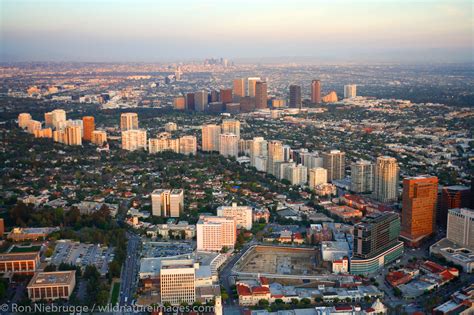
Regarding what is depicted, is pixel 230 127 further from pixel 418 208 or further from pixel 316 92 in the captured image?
pixel 316 92

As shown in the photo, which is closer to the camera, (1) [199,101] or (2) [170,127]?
(2) [170,127]

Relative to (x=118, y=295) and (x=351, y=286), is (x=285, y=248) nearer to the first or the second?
(x=351, y=286)

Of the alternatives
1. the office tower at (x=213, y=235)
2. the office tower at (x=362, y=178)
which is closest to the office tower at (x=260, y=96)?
the office tower at (x=362, y=178)

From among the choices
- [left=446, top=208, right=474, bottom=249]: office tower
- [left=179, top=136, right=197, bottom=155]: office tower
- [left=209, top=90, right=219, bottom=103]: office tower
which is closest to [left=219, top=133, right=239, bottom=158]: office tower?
[left=179, top=136, right=197, bottom=155]: office tower

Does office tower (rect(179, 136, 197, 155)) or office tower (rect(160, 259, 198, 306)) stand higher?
office tower (rect(179, 136, 197, 155))

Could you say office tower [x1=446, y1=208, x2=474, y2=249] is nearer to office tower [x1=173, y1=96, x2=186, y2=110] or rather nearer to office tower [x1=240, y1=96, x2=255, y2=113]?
office tower [x1=240, y1=96, x2=255, y2=113]

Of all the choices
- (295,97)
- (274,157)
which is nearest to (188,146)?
(274,157)
